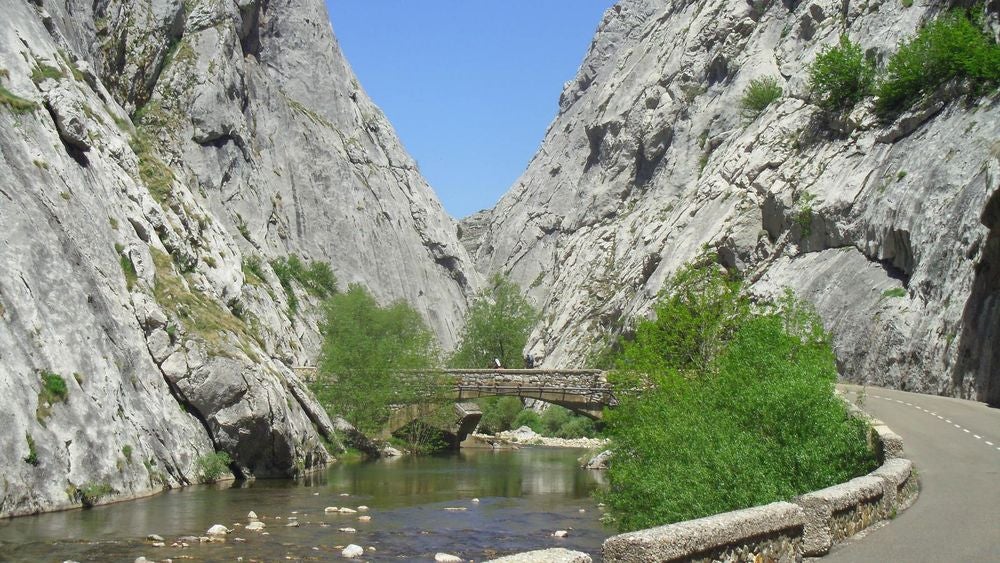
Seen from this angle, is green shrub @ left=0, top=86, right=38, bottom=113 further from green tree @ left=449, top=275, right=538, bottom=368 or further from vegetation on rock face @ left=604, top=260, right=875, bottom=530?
green tree @ left=449, top=275, right=538, bottom=368

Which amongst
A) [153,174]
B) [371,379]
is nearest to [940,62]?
[371,379]

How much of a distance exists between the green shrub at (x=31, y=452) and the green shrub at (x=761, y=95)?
210ft

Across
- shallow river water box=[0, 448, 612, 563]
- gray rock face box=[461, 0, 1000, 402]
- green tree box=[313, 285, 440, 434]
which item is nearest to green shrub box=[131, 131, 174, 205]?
green tree box=[313, 285, 440, 434]

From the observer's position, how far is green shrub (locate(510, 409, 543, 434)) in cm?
8650

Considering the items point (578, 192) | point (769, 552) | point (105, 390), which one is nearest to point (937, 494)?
point (769, 552)

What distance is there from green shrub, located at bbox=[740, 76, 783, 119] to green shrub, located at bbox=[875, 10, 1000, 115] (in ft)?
60.7

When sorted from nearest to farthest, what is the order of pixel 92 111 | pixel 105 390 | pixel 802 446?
1. pixel 802 446
2. pixel 105 390
3. pixel 92 111

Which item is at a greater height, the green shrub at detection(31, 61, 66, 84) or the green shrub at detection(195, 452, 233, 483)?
the green shrub at detection(31, 61, 66, 84)

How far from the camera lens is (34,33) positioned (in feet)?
136

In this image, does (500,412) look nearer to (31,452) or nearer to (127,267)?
(127,267)

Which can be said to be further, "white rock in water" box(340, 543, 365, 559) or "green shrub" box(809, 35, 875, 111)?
"green shrub" box(809, 35, 875, 111)

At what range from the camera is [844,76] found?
6188 centimetres

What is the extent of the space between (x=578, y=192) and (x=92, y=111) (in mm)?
82295

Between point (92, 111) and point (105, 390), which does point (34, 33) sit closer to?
point (92, 111)
